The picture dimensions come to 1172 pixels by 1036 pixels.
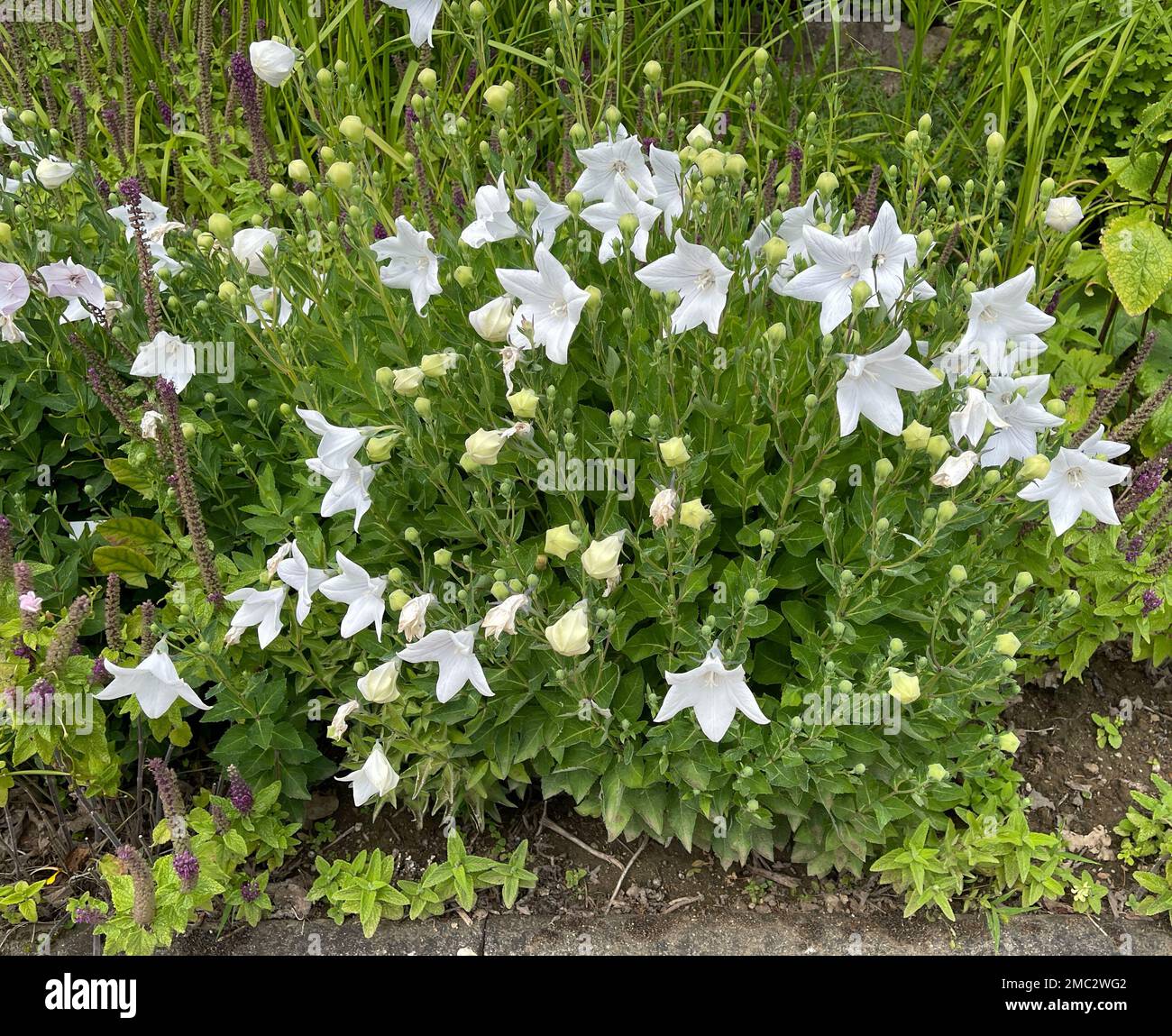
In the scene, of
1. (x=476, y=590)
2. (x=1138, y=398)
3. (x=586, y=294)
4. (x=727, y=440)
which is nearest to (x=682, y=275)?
(x=586, y=294)

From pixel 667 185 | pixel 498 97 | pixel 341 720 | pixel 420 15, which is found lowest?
pixel 341 720

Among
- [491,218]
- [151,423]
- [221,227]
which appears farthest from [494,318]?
[151,423]

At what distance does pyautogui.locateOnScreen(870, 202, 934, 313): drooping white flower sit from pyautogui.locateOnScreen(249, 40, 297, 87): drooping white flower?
1.70 m

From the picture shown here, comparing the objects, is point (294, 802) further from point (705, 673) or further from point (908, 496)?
point (908, 496)

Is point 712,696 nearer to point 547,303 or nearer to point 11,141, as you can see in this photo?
point 547,303

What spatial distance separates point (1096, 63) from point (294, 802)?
15.5 ft

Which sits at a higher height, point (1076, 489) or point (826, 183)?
point (826, 183)

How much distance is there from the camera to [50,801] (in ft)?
10.9

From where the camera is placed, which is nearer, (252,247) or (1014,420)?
(1014,420)

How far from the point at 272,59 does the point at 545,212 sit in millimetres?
904

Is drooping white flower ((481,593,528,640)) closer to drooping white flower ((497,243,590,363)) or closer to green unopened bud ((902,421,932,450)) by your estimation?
drooping white flower ((497,243,590,363))

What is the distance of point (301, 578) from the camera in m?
2.58

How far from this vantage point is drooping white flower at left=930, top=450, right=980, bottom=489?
2.32m

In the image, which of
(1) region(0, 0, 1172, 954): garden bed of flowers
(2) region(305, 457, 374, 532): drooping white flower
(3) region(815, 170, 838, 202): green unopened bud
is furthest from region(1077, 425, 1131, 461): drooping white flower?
(2) region(305, 457, 374, 532): drooping white flower
